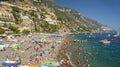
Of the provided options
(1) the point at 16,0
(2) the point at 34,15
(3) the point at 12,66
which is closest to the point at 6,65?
(3) the point at 12,66

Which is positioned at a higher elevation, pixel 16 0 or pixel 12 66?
pixel 16 0

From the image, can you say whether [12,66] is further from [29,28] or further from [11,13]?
[11,13]

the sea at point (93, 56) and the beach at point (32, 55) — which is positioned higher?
the beach at point (32, 55)

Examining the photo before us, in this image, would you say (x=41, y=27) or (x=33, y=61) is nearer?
(x=33, y=61)

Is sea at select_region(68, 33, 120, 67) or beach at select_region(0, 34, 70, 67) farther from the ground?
beach at select_region(0, 34, 70, 67)

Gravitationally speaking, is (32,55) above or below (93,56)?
above

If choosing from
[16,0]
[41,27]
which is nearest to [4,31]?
[41,27]

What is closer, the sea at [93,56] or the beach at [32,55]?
the beach at [32,55]

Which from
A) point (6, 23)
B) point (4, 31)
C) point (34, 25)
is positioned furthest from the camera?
point (34, 25)

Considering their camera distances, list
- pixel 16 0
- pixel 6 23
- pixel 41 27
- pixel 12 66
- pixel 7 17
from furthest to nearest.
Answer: pixel 16 0, pixel 41 27, pixel 7 17, pixel 6 23, pixel 12 66

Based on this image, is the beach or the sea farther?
the sea

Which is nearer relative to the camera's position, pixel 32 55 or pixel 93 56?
pixel 32 55
